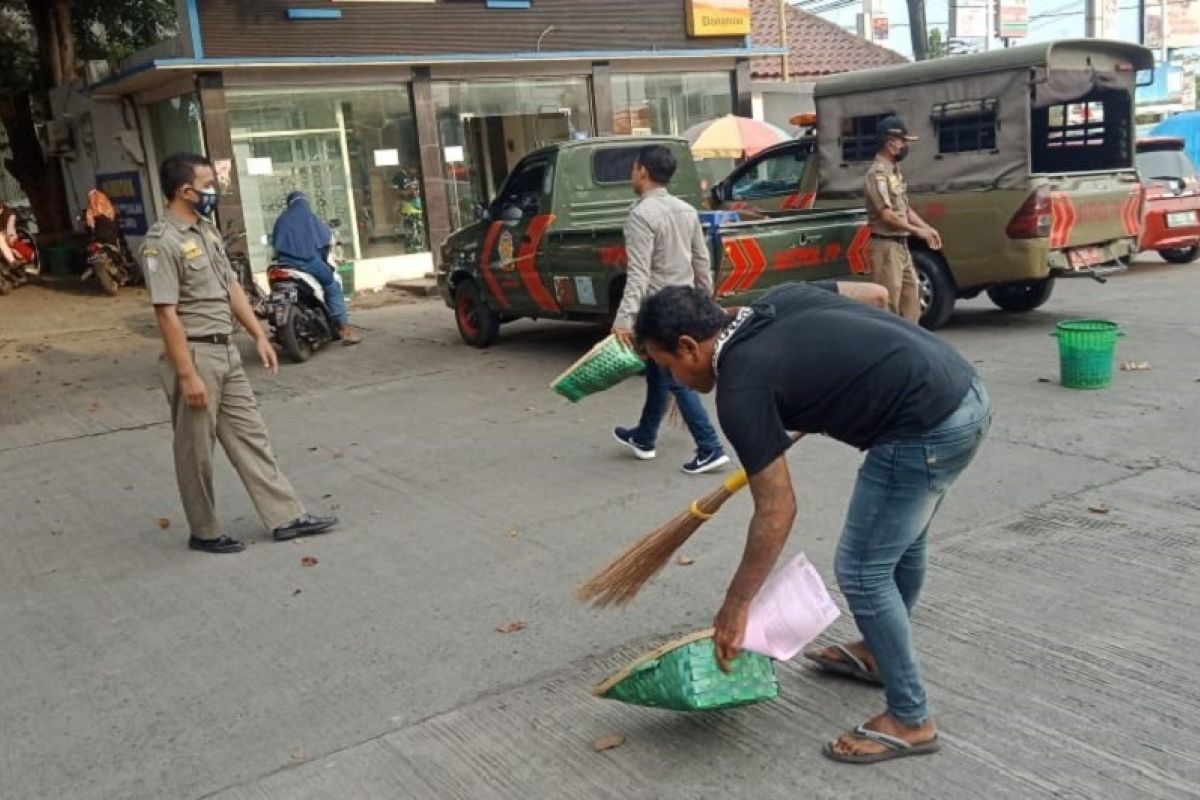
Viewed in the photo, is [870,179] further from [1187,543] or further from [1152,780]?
[1152,780]

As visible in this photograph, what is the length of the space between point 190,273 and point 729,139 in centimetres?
1059

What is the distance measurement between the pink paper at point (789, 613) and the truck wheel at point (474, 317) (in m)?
7.68

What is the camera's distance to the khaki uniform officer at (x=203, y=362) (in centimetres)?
510

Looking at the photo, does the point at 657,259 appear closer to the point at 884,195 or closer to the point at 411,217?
the point at 884,195

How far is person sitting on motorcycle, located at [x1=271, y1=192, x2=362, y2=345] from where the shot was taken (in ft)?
34.9

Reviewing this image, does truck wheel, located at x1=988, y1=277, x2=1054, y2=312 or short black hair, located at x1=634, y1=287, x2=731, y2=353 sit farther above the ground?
short black hair, located at x1=634, y1=287, x2=731, y2=353

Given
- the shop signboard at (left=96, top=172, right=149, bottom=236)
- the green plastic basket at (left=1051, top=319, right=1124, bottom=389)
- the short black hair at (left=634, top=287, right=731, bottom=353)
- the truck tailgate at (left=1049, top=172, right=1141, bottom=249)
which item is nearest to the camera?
the short black hair at (left=634, top=287, right=731, bottom=353)

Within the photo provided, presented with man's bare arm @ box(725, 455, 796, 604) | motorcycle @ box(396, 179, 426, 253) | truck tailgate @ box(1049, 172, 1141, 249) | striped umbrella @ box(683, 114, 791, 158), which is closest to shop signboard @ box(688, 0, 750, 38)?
striped umbrella @ box(683, 114, 791, 158)

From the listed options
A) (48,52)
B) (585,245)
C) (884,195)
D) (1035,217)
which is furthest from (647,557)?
(48,52)

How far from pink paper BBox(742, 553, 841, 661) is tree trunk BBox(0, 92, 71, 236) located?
17.3 meters

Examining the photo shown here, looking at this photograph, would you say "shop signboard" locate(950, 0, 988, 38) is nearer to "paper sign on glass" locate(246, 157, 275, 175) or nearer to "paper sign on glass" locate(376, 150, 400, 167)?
"paper sign on glass" locate(376, 150, 400, 167)

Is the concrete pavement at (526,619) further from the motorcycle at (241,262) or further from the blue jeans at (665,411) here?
the motorcycle at (241,262)

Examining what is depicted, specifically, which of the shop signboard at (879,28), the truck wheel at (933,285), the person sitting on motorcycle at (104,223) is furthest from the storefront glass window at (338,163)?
the shop signboard at (879,28)

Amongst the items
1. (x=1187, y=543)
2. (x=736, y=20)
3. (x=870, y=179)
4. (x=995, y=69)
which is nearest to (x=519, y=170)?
(x=870, y=179)
